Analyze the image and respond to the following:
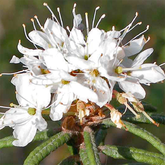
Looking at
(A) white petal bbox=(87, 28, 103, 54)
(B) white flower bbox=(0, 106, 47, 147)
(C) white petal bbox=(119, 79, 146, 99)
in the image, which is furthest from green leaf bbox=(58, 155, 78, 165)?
(A) white petal bbox=(87, 28, 103, 54)

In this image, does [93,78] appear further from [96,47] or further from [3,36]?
[3,36]

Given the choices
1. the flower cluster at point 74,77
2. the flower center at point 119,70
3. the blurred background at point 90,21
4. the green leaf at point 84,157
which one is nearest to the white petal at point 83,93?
the flower cluster at point 74,77

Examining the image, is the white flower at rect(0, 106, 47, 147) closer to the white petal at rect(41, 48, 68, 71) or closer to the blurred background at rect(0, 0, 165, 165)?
the white petal at rect(41, 48, 68, 71)

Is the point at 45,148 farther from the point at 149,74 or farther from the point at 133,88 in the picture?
the point at 149,74

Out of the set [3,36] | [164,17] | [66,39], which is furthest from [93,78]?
[3,36]

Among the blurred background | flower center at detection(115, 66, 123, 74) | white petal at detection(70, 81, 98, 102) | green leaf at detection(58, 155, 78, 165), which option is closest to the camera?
white petal at detection(70, 81, 98, 102)
